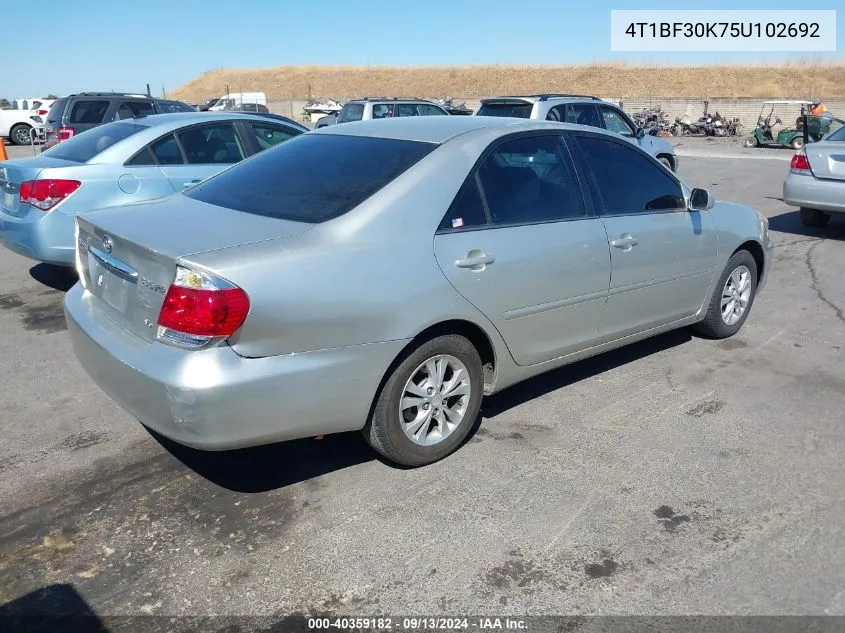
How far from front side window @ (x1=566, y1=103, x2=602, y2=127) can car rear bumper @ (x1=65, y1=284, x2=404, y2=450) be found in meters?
9.77

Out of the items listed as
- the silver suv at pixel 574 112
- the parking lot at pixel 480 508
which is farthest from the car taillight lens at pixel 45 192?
the silver suv at pixel 574 112

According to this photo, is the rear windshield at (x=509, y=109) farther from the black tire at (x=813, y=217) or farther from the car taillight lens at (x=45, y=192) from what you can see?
the car taillight lens at (x=45, y=192)

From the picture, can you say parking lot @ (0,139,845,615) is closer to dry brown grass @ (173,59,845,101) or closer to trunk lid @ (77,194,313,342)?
trunk lid @ (77,194,313,342)

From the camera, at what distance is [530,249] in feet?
12.7

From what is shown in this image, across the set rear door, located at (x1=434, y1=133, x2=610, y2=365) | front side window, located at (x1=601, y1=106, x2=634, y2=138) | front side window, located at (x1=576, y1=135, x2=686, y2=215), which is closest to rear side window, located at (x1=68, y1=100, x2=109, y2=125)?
front side window, located at (x1=601, y1=106, x2=634, y2=138)

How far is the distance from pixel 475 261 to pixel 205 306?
1348 millimetres

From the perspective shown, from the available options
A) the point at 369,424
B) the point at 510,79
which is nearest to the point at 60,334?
the point at 369,424

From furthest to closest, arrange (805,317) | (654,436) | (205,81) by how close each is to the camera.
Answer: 1. (205,81)
2. (805,317)
3. (654,436)

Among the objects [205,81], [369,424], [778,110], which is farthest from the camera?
[205,81]

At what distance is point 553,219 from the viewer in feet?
13.4

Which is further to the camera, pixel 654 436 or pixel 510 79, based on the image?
pixel 510 79

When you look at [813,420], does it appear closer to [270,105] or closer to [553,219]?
[553,219]

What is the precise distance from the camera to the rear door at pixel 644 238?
14.5ft

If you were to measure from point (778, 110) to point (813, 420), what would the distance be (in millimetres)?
37535
